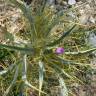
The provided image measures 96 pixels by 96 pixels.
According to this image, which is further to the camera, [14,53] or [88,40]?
[88,40]

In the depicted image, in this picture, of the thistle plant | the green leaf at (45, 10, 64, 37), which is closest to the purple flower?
the thistle plant

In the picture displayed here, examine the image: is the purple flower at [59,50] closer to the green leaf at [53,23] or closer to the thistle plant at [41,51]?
the thistle plant at [41,51]

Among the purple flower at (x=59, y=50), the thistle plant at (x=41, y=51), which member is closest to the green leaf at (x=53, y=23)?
the thistle plant at (x=41, y=51)

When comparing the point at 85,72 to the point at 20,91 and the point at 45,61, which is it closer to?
the point at 45,61

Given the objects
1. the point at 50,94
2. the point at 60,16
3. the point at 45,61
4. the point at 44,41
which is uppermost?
the point at 60,16

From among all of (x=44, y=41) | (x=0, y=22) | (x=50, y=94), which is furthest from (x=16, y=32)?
(x=50, y=94)

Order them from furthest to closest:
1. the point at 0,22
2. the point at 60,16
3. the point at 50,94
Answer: the point at 0,22
the point at 50,94
the point at 60,16

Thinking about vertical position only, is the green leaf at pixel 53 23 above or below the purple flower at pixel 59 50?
above

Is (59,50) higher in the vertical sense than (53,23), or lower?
lower

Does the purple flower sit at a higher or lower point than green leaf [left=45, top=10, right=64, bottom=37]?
lower

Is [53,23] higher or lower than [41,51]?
higher

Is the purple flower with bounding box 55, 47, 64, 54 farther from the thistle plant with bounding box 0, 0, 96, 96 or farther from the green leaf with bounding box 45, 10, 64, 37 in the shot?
the green leaf with bounding box 45, 10, 64, 37
